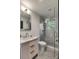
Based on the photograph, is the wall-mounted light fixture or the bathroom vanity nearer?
the wall-mounted light fixture

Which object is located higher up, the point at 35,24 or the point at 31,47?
the point at 35,24

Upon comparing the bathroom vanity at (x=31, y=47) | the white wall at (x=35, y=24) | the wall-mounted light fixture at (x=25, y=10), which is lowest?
the bathroom vanity at (x=31, y=47)

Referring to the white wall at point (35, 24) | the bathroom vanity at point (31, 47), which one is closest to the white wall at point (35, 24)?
the white wall at point (35, 24)

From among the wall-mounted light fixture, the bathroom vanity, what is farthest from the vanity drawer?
the wall-mounted light fixture

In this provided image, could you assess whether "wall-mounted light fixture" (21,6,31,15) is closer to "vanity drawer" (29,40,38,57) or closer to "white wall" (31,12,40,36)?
"white wall" (31,12,40,36)

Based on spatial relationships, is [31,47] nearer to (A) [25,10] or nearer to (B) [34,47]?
(B) [34,47]

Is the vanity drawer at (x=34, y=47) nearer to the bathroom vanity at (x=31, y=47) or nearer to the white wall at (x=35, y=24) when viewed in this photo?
the bathroom vanity at (x=31, y=47)

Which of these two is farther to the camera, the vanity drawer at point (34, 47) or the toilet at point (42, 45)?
the vanity drawer at point (34, 47)

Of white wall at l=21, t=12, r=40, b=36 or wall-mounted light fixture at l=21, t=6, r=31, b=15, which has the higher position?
wall-mounted light fixture at l=21, t=6, r=31, b=15

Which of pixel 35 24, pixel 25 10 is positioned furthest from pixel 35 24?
pixel 25 10

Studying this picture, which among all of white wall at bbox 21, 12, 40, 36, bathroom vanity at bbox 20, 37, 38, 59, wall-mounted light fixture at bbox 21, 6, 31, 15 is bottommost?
bathroom vanity at bbox 20, 37, 38, 59

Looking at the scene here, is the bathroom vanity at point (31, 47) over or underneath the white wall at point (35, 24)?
underneath
